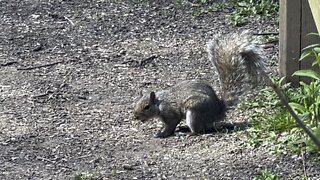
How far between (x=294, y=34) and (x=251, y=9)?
233cm

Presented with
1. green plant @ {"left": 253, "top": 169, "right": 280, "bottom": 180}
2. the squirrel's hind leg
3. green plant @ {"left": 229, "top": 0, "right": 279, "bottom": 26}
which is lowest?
green plant @ {"left": 229, "top": 0, "right": 279, "bottom": 26}

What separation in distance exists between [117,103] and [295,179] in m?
2.11

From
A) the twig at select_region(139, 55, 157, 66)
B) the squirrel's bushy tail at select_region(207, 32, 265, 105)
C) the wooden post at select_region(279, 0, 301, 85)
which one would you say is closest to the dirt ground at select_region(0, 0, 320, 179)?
the twig at select_region(139, 55, 157, 66)

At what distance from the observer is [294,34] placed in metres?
6.09

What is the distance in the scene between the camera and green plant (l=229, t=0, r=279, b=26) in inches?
322

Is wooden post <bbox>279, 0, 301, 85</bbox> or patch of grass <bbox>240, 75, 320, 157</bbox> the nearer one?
patch of grass <bbox>240, 75, 320, 157</bbox>

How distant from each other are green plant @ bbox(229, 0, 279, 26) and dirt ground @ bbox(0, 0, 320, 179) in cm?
13

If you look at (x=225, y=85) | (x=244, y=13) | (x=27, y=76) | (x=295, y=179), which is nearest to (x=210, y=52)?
(x=225, y=85)

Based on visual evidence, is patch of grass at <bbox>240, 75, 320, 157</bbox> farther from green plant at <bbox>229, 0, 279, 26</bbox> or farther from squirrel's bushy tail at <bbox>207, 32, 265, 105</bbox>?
green plant at <bbox>229, 0, 279, 26</bbox>

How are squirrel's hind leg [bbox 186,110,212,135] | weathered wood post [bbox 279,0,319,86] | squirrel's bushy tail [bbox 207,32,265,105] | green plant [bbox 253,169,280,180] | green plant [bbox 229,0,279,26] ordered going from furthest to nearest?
green plant [bbox 229,0,279,26] < weathered wood post [bbox 279,0,319,86] < squirrel's bushy tail [bbox 207,32,265,105] < squirrel's hind leg [bbox 186,110,212,135] < green plant [bbox 253,169,280,180]

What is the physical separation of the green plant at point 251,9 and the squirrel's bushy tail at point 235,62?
2.39m

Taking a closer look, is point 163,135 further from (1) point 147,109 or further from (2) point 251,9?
(2) point 251,9

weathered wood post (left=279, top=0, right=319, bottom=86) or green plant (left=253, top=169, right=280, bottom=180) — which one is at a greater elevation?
weathered wood post (left=279, top=0, right=319, bottom=86)

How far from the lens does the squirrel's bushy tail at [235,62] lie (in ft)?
18.4
